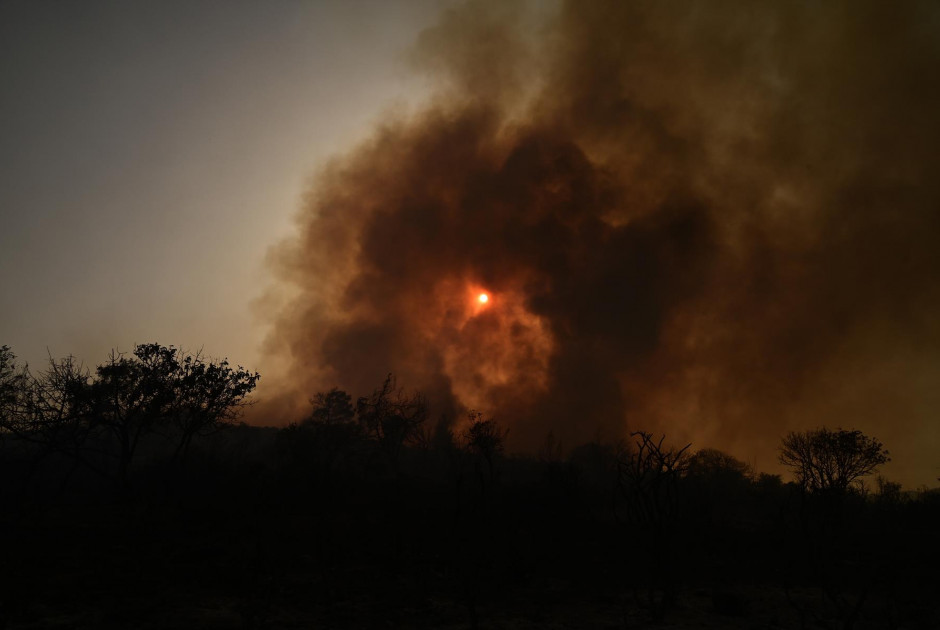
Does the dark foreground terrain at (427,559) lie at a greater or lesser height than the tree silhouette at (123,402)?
lesser

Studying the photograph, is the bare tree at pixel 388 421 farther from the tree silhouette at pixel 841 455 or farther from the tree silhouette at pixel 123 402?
the tree silhouette at pixel 841 455

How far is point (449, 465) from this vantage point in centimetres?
6862

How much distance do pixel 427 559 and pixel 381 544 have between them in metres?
3.69

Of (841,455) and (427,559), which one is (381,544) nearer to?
(427,559)

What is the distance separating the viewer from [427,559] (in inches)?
967

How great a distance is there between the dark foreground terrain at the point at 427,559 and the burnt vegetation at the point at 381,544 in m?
0.15

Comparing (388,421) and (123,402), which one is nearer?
(123,402)

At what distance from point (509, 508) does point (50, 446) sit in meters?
31.1

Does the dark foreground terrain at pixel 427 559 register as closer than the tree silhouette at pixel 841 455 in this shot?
Yes

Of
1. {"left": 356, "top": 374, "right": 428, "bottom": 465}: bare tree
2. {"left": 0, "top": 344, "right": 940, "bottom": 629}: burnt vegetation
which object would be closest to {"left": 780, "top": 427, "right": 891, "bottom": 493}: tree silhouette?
{"left": 0, "top": 344, "right": 940, "bottom": 629}: burnt vegetation

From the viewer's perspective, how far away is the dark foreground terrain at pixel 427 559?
15.6 meters

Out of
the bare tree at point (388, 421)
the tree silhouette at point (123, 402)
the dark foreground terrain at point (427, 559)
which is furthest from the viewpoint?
the bare tree at point (388, 421)

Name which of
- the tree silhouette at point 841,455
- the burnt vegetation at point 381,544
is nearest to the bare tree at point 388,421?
the burnt vegetation at point 381,544

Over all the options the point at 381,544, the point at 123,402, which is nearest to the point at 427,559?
the point at 381,544
